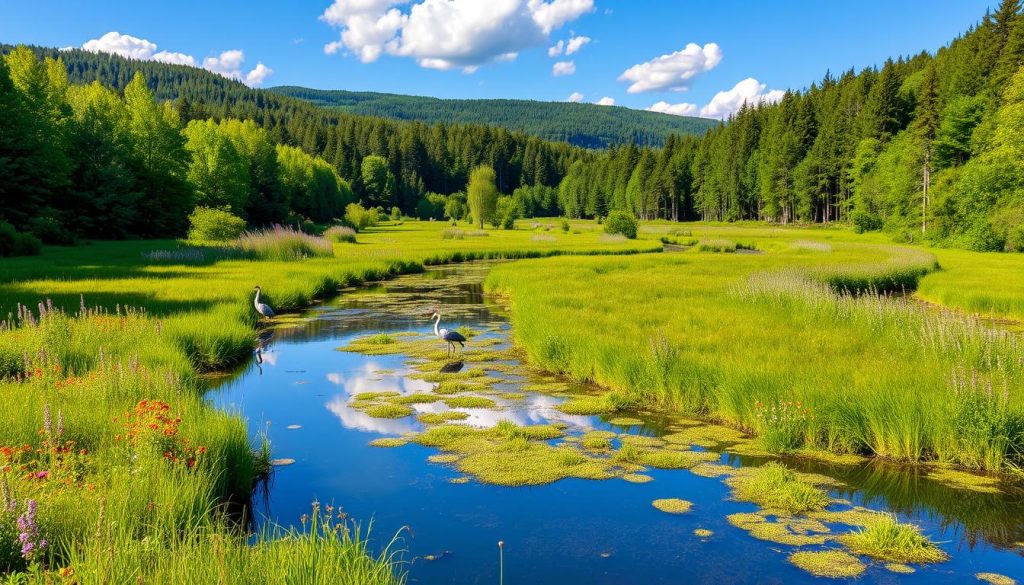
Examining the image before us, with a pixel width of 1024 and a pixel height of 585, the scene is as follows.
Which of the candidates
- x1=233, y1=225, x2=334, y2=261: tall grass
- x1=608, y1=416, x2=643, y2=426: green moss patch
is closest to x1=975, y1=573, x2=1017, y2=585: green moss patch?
x1=608, y1=416, x2=643, y2=426: green moss patch

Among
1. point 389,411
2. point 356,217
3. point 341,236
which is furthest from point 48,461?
point 356,217

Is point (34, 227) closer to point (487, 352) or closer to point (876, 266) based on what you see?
point (487, 352)

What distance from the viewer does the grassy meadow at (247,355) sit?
5.20m

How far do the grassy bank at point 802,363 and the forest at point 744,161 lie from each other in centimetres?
3686

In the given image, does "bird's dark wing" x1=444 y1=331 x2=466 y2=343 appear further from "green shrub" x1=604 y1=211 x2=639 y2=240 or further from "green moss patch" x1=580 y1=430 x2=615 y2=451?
"green shrub" x1=604 y1=211 x2=639 y2=240

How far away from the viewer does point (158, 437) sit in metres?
7.38

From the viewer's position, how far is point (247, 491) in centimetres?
836

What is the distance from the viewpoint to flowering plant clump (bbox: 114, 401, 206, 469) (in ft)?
23.4

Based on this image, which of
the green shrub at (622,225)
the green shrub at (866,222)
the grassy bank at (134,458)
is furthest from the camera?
the green shrub at (622,225)

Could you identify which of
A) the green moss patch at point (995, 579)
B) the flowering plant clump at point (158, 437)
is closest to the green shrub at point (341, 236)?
the flowering plant clump at point (158, 437)

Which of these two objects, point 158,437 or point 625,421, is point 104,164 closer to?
point 158,437

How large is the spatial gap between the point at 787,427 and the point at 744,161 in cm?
11368

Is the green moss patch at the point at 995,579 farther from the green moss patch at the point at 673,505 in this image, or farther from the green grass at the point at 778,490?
the green moss patch at the point at 673,505

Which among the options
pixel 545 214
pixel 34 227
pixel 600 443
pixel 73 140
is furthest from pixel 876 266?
pixel 545 214
